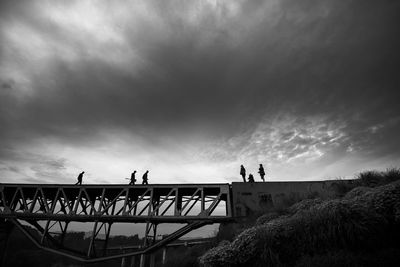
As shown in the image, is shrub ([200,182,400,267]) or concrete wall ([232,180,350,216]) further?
concrete wall ([232,180,350,216])

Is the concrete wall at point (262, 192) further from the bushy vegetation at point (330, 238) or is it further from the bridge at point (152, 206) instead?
the bushy vegetation at point (330, 238)

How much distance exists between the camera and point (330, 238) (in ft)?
19.9

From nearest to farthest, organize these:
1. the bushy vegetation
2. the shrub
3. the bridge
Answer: the bushy vegetation → the shrub → the bridge

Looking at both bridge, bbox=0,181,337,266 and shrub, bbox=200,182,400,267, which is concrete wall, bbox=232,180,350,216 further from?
shrub, bbox=200,182,400,267

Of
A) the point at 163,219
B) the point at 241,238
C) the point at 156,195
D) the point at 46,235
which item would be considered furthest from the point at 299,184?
the point at 46,235

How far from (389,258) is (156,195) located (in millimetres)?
14716

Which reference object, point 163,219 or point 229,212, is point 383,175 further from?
point 163,219

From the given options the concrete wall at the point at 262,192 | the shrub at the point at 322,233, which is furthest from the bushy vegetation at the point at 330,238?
the concrete wall at the point at 262,192

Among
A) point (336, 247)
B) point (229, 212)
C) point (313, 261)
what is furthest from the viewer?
point (229, 212)

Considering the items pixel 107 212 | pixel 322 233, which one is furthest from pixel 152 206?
pixel 322 233

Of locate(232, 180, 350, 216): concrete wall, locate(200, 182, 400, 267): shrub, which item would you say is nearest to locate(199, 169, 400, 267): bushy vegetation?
locate(200, 182, 400, 267): shrub

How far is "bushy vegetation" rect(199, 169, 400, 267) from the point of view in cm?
547

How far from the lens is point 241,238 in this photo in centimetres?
743

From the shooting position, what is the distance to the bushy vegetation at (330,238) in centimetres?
547
